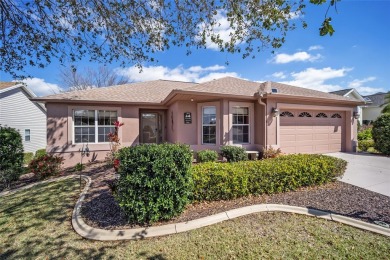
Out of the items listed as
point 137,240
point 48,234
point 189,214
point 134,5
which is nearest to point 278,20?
point 134,5

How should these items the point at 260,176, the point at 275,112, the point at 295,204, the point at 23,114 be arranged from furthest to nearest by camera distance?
the point at 23,114 < the point at 275,112 < the point at 260,176 < the point at 295,204

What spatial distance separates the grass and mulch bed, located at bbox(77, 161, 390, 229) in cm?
48

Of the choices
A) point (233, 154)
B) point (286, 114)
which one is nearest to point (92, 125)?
point (233, 154)

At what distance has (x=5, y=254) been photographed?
3107mm

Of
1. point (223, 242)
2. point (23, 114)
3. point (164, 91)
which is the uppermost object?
point (164, 91)

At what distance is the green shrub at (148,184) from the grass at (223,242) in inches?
21.2

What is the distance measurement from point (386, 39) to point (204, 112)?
303 inches

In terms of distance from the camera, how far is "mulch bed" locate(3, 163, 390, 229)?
390 centimetres

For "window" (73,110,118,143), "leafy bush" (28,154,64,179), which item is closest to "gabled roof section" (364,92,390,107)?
"window" (73,110,118,143)

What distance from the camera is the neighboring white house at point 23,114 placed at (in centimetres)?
1580

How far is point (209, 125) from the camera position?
9.28 meters

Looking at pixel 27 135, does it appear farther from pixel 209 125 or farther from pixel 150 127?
pixel 209 125

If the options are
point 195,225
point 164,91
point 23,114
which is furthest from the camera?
point 23,114

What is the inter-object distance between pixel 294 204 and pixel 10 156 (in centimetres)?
Answer: 1008
